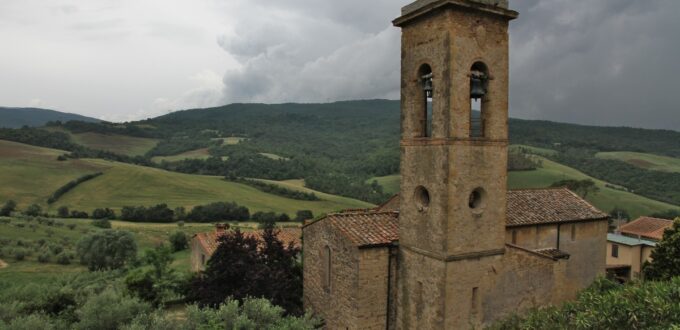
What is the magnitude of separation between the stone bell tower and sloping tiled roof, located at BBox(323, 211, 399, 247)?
865 mm

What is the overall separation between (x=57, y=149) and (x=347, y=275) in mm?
125289

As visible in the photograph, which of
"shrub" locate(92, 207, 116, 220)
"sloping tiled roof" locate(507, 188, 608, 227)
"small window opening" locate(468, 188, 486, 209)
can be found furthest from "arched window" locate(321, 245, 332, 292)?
"shrub" locate(92, 207, 116, 220)

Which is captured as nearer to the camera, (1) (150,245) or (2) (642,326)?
(2) (642,326)

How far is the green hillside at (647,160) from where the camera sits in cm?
11856

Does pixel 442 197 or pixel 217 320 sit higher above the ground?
pixel 442 197

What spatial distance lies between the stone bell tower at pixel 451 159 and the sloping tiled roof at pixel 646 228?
36.3 m

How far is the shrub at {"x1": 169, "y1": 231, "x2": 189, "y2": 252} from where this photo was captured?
180 ft

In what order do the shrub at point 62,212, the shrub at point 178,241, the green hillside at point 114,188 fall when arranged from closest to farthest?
the shrub at point 178,241 < the shrub at point 62,212 < the green hillside at point 114,188

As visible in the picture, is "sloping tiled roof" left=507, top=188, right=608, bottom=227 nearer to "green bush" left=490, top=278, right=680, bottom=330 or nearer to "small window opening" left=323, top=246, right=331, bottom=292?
"small window opening" left=323, top=246, right=331, bottom=292

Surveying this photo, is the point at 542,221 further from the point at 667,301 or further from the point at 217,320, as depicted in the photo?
the point at 217,320

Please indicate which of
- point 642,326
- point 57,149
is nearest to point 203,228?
point 642,326

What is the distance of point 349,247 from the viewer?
16.4 m

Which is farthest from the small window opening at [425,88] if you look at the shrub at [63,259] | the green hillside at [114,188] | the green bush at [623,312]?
the green hillside at [114,188]

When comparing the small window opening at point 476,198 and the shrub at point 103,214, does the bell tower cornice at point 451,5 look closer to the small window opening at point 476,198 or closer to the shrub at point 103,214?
the small window opening at point 476,198
